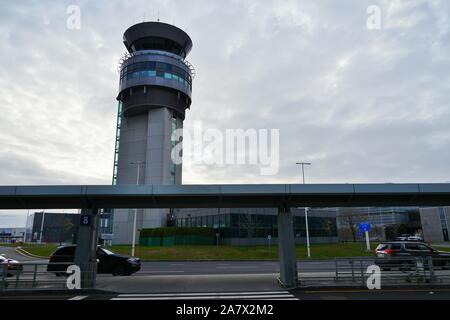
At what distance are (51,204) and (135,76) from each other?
173 feet


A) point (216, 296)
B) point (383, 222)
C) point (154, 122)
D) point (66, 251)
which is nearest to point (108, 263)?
point (66, 251)

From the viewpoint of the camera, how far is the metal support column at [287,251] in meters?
15.0

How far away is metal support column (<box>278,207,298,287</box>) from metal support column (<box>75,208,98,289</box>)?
337 inches

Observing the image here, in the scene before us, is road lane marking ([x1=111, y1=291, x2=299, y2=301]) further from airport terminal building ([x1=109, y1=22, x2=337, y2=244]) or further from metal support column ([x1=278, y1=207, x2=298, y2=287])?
airport terminal building ([x1=109, y1=22, x2=337, y2=244])

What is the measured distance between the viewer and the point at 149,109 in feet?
220

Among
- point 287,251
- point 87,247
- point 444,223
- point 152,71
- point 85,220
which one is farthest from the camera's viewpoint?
point 444,223

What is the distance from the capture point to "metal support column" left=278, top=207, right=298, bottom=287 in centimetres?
1499

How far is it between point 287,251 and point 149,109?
185 feet

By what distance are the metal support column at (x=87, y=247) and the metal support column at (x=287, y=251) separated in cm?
855

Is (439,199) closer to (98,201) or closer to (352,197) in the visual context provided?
(352,197)

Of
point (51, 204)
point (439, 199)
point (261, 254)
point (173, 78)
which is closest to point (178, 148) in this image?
point (173, 78)

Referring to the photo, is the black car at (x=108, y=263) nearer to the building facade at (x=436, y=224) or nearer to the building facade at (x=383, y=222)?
the building facade at (x=383, y=222)

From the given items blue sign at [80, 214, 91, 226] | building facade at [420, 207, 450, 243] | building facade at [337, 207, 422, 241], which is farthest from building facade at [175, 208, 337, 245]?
blue sign at [80, 214, 91, 226]

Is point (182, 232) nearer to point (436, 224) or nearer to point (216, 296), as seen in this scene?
point (216, 296)
